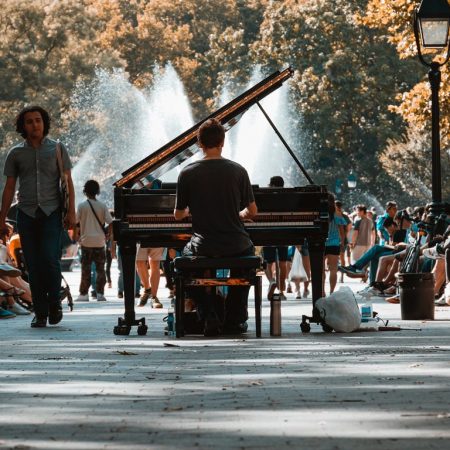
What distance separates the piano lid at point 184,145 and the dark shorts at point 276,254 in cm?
815

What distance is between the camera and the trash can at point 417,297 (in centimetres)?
1686

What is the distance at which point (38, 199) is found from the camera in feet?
49.2

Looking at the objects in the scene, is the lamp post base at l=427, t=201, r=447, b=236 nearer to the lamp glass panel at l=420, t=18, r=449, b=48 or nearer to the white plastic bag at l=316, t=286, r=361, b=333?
the lamp glass panel at l=420, t=18, r=449, b=48

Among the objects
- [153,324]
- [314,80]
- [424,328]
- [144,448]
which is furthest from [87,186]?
[314,80]

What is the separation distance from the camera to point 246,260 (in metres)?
13.3

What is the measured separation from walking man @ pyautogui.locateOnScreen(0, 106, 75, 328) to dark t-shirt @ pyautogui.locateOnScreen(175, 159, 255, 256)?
189 cm

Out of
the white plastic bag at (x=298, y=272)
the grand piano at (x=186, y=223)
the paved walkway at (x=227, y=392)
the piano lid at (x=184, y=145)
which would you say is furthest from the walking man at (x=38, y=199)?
the white plastic bag at (x=298, y=272)

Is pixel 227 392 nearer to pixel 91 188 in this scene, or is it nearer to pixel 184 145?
pixel 184 145

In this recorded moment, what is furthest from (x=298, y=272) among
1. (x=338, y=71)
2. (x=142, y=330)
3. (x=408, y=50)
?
(x=338, y=71)

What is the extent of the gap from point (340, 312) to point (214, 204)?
1.60m

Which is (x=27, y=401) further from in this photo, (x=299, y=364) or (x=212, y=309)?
(x=212, y=309)

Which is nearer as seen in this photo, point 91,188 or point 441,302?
point 441,302

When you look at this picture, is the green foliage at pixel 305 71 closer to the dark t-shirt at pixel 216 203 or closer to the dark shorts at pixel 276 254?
the dark shorts at pixel 276 254

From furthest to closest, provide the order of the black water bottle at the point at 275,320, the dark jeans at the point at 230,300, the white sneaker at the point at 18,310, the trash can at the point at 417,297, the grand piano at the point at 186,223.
→ the white sneaker at the point at 18,310 < the trash can at the point at 417,297 < the grand piano at the point at 186,223 < the black water bottle at the point at 275,320 < the dark jeans at the point at 230,300
